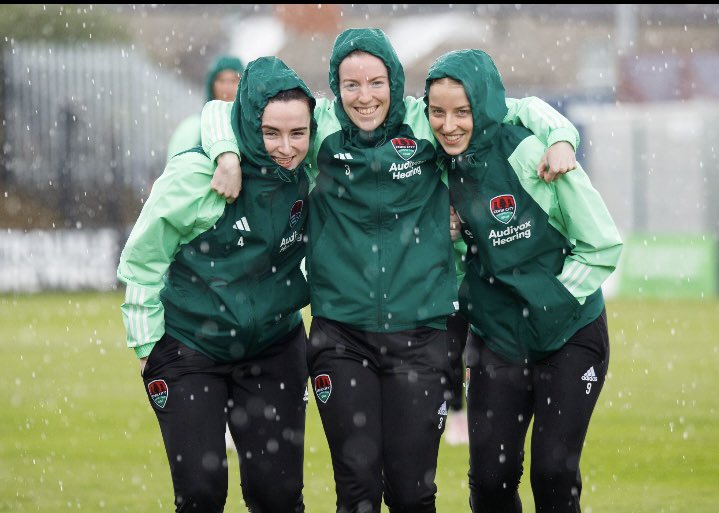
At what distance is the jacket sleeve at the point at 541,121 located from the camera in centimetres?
541

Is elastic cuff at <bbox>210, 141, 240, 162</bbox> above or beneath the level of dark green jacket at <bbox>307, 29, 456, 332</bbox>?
above

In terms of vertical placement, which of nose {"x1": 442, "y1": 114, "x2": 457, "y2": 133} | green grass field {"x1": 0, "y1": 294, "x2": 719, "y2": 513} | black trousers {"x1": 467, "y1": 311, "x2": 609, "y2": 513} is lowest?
green grass field {"x1": 0, "y1": 294, "x2": 719, "y2": 513}

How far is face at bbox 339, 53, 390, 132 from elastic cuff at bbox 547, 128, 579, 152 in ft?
2.47

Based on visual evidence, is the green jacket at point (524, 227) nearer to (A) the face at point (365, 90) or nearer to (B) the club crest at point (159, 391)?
(A) the face at point (365, 90)

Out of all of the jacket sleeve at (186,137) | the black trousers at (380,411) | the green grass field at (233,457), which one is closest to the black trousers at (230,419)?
the black trousers at (380,411)

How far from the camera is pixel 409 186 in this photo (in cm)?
534

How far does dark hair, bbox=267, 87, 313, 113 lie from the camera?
526 centimetres

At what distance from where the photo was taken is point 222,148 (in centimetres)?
530

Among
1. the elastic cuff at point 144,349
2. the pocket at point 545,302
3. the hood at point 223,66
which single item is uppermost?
the hood at point 223,66

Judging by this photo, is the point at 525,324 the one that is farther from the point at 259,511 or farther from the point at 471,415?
the point at 259,511

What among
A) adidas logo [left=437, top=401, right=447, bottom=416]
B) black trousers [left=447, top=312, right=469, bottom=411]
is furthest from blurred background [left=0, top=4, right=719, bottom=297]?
adidas logo [left=437, top=401, right=447, bottom=416]

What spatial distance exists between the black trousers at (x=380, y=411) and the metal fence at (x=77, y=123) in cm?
1945

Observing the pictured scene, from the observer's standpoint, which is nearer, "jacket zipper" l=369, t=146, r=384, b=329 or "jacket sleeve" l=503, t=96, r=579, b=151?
"jacket zipper" l=369, t=146, r=384, b=329

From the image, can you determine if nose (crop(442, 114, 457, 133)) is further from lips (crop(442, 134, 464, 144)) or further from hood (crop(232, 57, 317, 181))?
hood (crop(232, 57, 317, 181))
